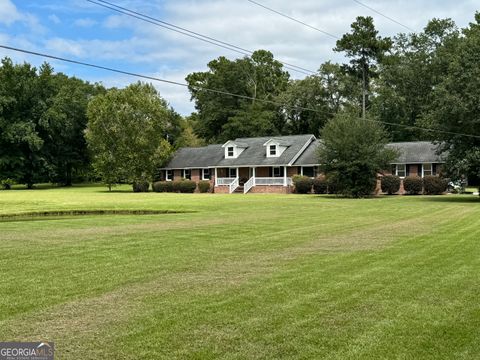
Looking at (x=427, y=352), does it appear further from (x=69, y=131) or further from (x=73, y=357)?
(x=69, y=131)

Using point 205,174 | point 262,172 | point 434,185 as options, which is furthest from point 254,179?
point 434,185

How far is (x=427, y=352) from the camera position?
5219 millimetres

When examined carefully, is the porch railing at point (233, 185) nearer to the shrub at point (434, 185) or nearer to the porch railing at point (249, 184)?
the porch railing at point (249, 184)

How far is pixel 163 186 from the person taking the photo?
55531mm

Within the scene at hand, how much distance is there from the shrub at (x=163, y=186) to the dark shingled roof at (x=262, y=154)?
5.41 meters

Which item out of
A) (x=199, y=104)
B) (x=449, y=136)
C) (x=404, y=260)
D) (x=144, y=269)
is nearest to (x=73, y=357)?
(x=144, y=269)

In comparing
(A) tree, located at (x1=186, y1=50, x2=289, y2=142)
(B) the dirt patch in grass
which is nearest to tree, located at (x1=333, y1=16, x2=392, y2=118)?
(A) tree, located at (x1=186, y1=50, x2=289, y2=142)

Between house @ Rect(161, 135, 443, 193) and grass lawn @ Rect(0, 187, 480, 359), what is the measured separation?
3289 centimetres

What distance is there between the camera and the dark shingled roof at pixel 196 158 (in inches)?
2216

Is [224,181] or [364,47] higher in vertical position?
[364,47]

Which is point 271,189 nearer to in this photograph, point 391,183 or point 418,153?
point 391,183

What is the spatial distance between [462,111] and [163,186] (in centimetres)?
3246

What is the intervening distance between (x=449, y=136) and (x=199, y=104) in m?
55.1

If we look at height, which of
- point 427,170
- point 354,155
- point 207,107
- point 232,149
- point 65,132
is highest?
point 207,107
